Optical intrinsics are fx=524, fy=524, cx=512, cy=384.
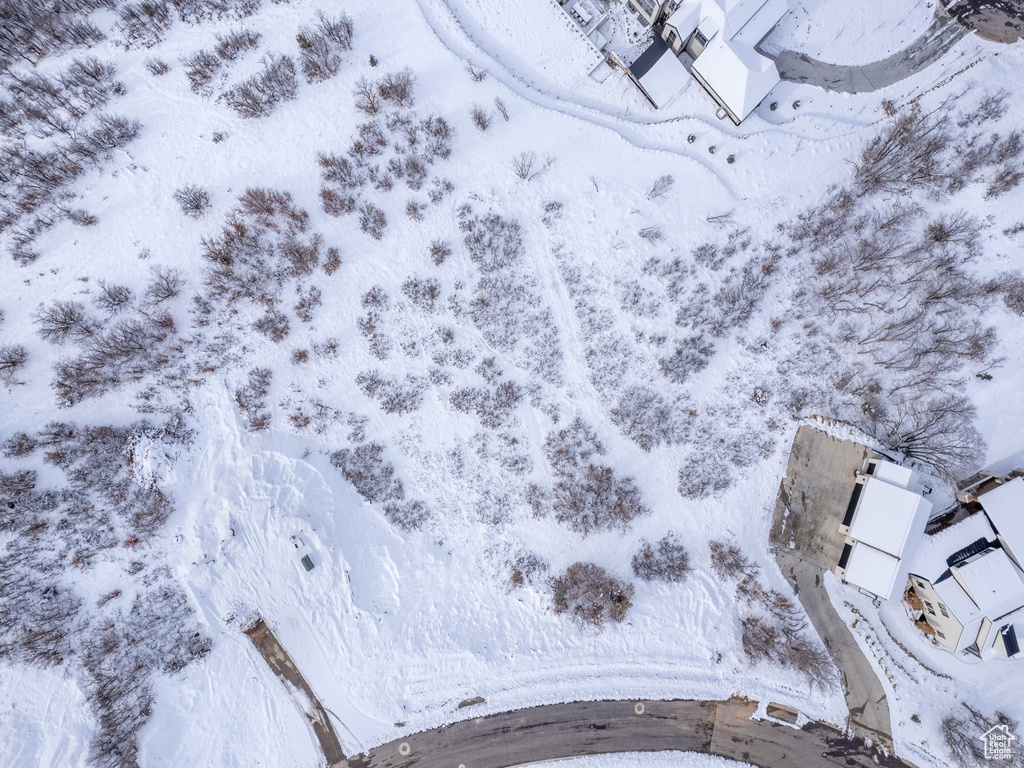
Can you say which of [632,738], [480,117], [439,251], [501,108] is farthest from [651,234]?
[632,738]

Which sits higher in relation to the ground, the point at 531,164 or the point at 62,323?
the point at 531,164

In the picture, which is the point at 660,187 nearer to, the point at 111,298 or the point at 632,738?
the point at 632,738

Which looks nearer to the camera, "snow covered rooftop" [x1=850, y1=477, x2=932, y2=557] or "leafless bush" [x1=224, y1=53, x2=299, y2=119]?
"snow covered rooftop" [x1=850, y1=477, x2=932, y2=557]

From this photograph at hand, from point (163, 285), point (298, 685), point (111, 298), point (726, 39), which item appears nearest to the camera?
point (726, 39)

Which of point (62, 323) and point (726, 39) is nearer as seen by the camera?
point (726, 39)

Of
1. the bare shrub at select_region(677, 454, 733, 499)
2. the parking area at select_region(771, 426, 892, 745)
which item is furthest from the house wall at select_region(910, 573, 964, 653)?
the bare shrub at select_region(677, 454, 733, 499)

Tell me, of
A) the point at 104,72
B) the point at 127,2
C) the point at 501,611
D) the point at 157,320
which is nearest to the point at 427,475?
the point at 501,611

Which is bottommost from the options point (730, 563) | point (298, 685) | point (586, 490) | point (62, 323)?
point (730, 563)

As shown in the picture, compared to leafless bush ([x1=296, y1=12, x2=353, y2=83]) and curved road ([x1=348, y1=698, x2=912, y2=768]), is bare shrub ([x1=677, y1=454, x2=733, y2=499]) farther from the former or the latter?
leafless bush ([x1=296, y1=12, x2=353, y2=83])
